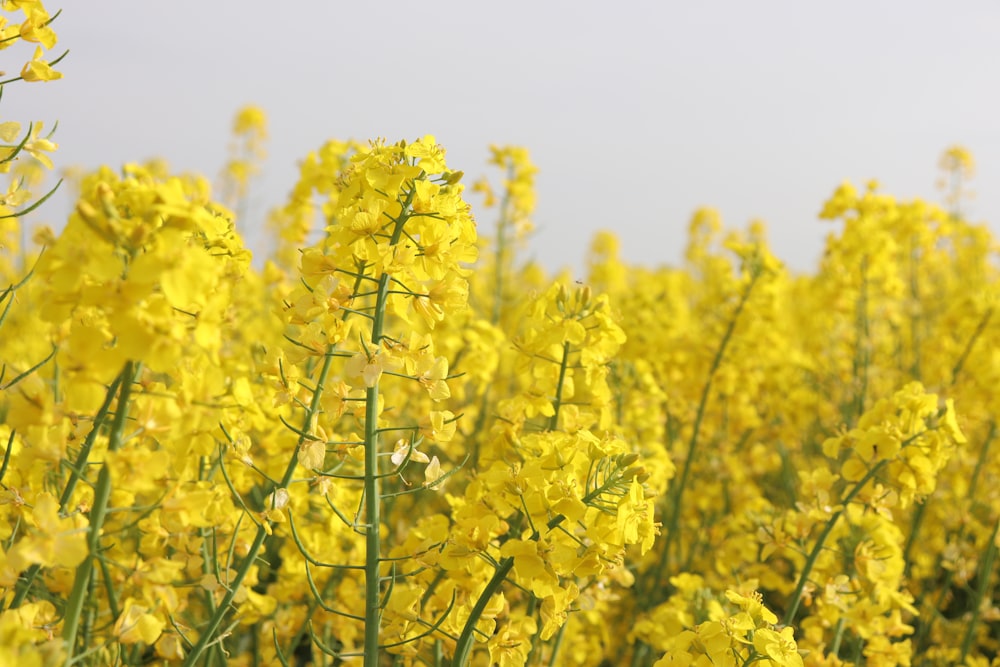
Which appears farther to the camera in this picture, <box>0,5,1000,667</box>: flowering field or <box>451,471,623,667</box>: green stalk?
<box>451,471,623,667</box>: green stalk

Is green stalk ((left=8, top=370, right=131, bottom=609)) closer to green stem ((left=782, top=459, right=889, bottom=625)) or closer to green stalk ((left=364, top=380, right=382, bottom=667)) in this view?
green stalk ((left=364, top=380, right=382, bottom=667))

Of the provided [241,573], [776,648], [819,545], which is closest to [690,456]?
[819,545]

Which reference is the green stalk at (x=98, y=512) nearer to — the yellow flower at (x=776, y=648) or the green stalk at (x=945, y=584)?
the yellow flower at (x=776, y=648)

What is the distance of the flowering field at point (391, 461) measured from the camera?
1315mm

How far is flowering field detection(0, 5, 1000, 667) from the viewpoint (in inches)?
51.8

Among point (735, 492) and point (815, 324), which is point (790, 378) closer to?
point (815, 324)

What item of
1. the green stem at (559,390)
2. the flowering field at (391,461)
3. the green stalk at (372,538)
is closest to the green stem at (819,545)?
the flowering field at (391,461)

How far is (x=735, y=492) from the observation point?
515cm

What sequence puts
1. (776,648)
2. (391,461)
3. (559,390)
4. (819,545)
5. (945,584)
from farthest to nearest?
(945,584) < (391,461) < (819,545) < (559,390) < (776,648)

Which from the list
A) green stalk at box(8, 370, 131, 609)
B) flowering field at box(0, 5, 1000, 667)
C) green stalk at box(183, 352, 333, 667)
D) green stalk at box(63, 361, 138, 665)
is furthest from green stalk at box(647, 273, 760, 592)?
green stalk at box(63, 361, 138, 665)

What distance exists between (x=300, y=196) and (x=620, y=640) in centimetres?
286

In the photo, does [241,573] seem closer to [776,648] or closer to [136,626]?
[136,626]

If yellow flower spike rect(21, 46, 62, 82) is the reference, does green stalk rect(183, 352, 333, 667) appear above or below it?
below

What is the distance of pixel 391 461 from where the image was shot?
264 cm
